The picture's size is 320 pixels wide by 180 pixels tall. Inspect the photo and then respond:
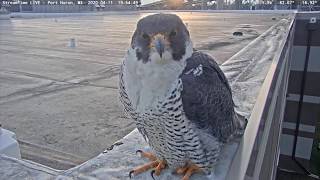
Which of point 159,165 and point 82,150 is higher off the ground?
point 159,165

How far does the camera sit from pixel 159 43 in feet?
4.07

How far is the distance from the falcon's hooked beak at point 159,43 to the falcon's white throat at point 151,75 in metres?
0.02

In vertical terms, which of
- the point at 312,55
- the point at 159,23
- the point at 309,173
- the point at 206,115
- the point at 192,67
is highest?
the point at 159,23

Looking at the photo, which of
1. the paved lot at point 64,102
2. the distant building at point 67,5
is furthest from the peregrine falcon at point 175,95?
the distant building at point 67,5

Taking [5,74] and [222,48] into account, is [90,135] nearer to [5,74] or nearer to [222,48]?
[5,74]

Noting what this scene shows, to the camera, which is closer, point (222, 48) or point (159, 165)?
point (159, 165)

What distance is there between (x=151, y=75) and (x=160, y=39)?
0.15m

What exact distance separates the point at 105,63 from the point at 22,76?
4.67 feet

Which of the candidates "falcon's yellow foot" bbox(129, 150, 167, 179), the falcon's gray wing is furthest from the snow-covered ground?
the falcon's gray wing

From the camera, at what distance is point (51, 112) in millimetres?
3074

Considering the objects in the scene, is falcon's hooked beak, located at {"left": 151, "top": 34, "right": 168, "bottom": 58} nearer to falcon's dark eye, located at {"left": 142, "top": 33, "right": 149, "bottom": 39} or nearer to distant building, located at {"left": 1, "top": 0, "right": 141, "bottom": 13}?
falcon's dark eye, located at {"left": 142, "top": 33, "right": 149, "bottom": 39}

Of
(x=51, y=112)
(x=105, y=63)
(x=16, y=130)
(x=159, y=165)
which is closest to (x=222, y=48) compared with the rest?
(x=105, y=63)

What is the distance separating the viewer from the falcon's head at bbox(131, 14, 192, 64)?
49.5 inches

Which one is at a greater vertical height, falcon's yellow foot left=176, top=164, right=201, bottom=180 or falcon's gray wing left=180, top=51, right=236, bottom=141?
falcon's gray wing left=180, top=51, right=236, bottom=141
